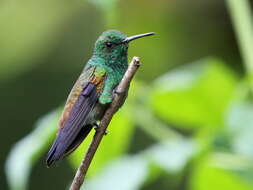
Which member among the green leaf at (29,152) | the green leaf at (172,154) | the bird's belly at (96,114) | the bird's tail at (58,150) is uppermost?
the bird's belly at (96,114)

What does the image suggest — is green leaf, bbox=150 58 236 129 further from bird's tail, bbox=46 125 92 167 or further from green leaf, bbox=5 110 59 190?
bird's tail, bbox=46 125 92 167

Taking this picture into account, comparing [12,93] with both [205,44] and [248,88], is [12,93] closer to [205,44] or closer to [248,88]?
[205,44]

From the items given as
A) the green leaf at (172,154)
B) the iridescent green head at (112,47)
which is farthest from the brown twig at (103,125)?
the green leaf at (172,154)

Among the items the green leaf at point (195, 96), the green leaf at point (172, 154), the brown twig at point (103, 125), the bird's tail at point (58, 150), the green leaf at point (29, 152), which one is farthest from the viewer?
the green leaf at point (195, 96)

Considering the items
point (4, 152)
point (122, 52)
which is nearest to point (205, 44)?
point (4, 152)

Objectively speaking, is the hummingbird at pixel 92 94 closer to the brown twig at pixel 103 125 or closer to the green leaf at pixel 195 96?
A: the brown twig at pixel 103 125

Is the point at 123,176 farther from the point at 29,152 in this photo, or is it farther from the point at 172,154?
the point at 29,152

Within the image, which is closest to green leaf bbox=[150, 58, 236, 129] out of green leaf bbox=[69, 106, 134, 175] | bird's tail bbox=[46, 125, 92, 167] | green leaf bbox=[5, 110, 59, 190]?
Result: green leaf bbox=[69, 106, 134, 175]

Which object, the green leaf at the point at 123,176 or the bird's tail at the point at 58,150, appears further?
the green leaf at the point at 123,176
